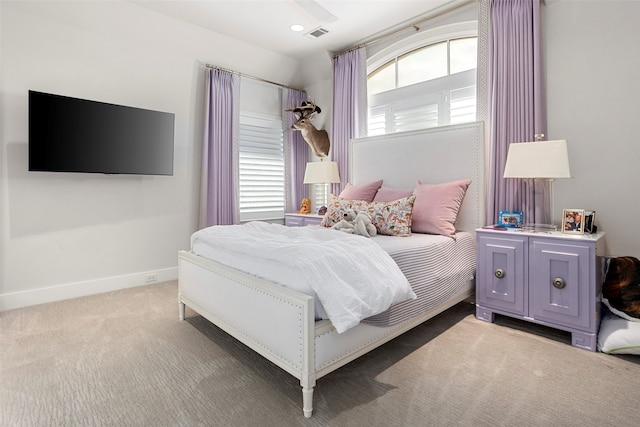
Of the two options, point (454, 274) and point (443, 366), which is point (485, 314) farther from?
point (443, 366)

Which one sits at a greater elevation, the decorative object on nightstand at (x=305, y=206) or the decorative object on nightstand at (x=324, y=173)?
the decorative object on nightstand at (x=324, y=173)

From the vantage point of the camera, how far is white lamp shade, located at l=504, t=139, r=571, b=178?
2385 mm

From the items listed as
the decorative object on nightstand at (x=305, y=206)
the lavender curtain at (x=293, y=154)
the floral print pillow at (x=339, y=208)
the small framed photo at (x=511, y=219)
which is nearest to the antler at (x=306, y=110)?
the lavender curtain at (x=293, y=154)

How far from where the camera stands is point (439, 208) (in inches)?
115

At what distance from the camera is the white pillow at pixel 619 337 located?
2033 mm

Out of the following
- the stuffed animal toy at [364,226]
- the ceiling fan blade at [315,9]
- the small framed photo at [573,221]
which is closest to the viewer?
the small framed photo at [573,221]

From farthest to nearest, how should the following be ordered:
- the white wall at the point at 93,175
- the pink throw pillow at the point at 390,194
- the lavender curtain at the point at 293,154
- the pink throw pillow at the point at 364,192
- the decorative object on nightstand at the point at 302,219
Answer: the lavender curtain at the point at 293,154 < the decorative object on nightstand at the point at 302,219 < the pink throw pillow at the point at 364,192 < the pink throw pillow at the point at 390,194 < the white wall at the point at 93,175

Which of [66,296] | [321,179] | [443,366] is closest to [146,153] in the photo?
[66,296]

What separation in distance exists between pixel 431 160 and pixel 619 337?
6.51 ft

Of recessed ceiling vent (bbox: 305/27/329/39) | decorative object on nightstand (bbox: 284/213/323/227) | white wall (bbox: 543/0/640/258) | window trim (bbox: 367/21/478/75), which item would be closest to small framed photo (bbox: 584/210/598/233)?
white wall (bbox: 543/0/640/258)

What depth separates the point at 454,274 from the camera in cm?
261

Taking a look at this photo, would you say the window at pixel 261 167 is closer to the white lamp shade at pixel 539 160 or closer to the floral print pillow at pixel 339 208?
the floral print pillow at pixel 339 208

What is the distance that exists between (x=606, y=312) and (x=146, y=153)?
169 inches

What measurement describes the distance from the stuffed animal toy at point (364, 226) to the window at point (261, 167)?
2219 millimetres
